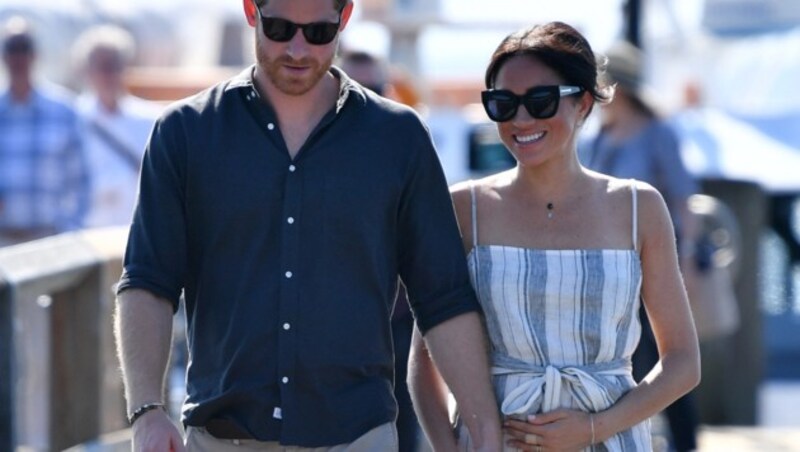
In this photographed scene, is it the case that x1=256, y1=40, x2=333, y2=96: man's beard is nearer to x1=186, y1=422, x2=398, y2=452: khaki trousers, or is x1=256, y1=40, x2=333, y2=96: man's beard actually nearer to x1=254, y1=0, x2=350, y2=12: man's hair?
x1=254, y1=0, x2=350, y2=12: man's hair

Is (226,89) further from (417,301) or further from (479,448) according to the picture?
(479,448)

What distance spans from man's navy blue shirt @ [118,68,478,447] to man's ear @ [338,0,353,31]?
18cm

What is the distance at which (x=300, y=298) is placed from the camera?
4590 millimetres

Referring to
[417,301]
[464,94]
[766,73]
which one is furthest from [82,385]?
[766,73]

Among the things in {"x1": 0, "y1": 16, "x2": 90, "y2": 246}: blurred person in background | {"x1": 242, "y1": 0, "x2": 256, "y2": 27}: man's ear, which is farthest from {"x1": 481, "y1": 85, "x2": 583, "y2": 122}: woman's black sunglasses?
{"x1": 0, "y1": 16, "x2": 90, "y2": 246}: blurred person in background

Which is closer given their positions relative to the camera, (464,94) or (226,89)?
(226,89)

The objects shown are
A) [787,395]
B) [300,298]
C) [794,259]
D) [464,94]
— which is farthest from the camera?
[464,94]

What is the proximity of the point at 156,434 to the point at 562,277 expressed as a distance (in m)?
0.97

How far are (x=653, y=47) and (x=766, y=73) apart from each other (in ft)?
11.7

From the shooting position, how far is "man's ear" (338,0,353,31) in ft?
15.4

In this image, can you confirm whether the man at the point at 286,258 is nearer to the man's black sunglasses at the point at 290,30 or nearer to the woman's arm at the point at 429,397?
the man's black sunglasses at the point at 290,30

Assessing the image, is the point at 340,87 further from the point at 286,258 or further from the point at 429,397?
the point at 429,397

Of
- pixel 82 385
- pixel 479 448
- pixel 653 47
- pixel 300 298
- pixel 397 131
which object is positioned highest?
pixel 397 131

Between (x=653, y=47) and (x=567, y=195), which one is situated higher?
(x=567, y=195)
